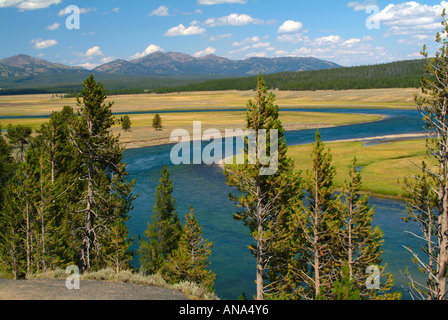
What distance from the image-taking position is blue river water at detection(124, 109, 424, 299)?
30125 mm

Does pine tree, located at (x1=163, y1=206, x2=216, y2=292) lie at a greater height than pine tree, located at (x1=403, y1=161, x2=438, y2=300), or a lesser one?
lesser

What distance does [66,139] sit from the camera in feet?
115

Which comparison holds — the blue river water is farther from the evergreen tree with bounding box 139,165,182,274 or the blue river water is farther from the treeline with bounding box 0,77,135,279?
the treeline with bounding box 0,77,135,279

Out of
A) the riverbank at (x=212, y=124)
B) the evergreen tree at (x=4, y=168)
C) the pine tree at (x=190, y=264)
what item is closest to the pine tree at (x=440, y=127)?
the pine tree at (x=190, y=264)

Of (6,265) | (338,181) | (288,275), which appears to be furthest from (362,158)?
(6,265)

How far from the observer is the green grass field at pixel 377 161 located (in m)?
51.2

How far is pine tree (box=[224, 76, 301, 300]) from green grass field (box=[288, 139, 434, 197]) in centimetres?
2655

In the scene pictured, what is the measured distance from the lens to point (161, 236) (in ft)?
103

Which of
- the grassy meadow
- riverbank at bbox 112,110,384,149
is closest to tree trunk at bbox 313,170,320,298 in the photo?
the grassy meadow

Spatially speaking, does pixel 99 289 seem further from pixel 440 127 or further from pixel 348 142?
pixel 348 142

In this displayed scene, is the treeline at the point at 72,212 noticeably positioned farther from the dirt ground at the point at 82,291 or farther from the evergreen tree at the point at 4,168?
the dirt ground at the point at 82,291

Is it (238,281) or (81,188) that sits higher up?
(81,188)

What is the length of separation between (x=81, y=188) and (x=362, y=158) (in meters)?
48.7
